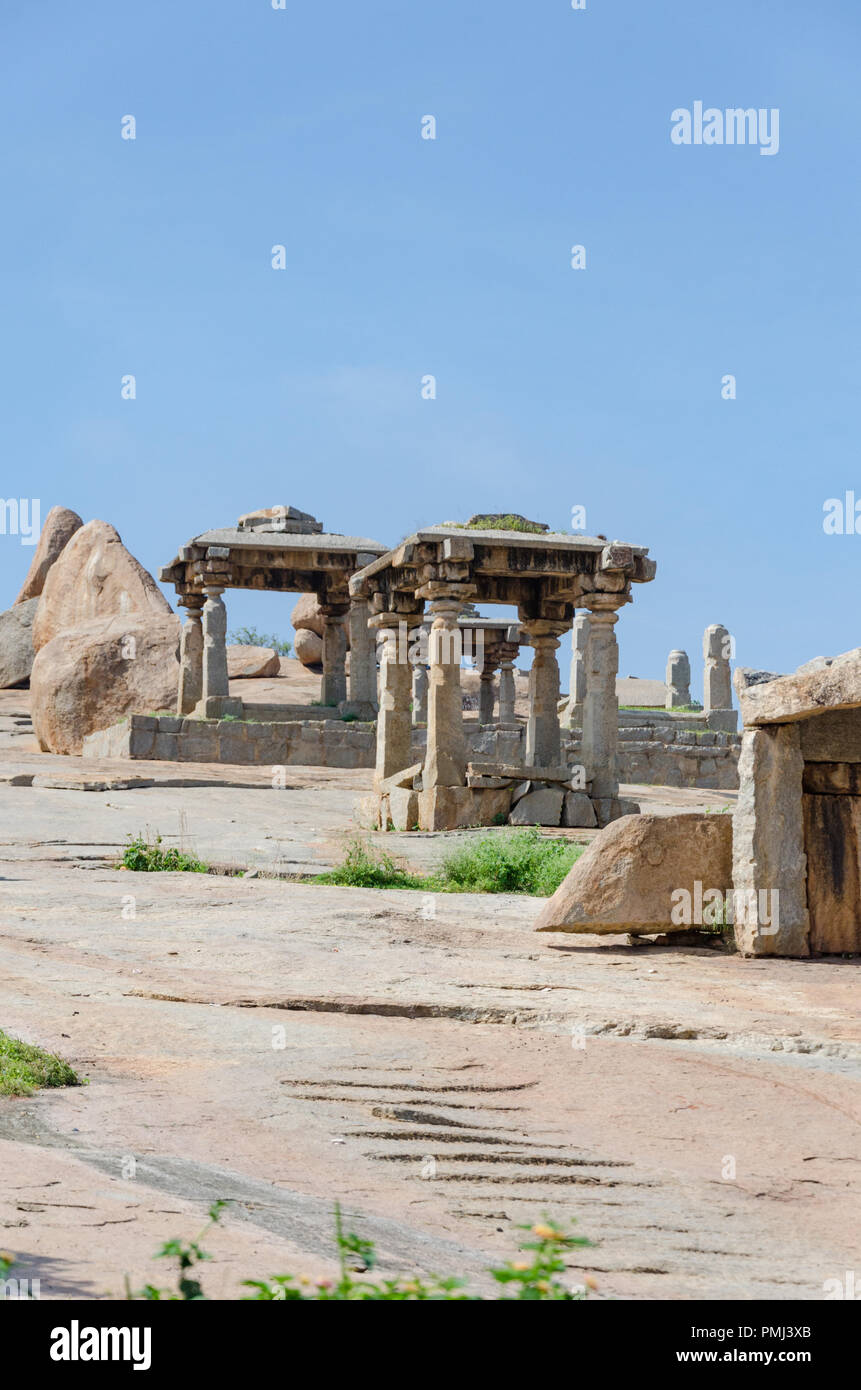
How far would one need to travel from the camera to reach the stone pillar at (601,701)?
58.0ft

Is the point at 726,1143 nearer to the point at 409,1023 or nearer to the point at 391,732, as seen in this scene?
the point at 409,1023

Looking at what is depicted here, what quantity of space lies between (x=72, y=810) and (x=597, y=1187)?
11986 millimetres

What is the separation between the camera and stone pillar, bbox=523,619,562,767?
66.9 feet

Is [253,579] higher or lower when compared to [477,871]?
higher

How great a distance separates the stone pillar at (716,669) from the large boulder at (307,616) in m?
13.6

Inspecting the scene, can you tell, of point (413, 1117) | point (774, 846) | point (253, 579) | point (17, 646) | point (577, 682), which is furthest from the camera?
point (17, 646)

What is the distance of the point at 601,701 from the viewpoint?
17.9 m

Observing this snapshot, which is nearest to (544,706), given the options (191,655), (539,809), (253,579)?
(539,809)

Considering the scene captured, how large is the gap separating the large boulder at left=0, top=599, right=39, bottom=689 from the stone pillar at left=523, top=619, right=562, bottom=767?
21.9 metres

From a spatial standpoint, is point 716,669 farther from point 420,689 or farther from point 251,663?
point 251,663

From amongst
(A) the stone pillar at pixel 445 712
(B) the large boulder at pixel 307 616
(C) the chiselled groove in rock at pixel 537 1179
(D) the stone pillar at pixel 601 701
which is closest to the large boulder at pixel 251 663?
(B) the large boulder at pixel 307 616

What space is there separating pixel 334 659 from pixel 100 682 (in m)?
4.82
